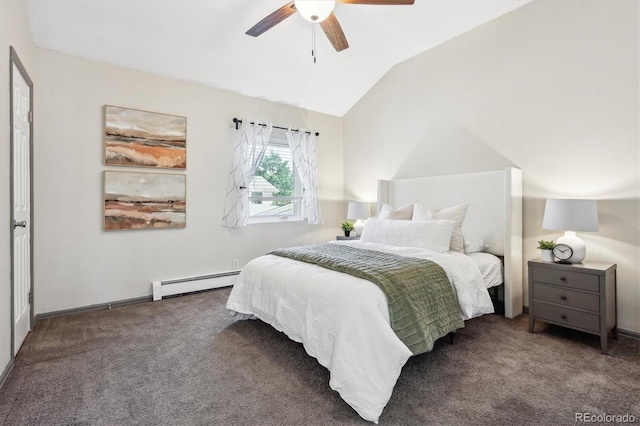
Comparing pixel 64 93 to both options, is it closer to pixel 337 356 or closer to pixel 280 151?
pixel 280 151

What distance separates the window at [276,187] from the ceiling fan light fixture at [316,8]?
229 centimetres

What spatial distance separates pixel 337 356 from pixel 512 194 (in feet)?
7.70

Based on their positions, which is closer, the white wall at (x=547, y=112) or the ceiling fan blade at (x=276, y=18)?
the ceiling fan blade at (x=276, y=18)

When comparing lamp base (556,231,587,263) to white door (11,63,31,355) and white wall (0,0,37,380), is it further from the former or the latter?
white door (11,63,31,355)

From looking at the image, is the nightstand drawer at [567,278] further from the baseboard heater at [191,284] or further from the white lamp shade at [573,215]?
the baseboard heater at [191,284]

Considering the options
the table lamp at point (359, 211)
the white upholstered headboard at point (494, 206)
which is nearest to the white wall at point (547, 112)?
the white upholstered headboard at point (494, 206)

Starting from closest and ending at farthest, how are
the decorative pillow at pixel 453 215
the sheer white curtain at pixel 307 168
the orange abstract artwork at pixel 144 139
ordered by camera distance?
the decorative pillow at pixel 453 215
the orange abstract artwork at pixel 144 139
the sheer white curtain at pixel 307 168

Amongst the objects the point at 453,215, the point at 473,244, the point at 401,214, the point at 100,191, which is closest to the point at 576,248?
the point at 473,244

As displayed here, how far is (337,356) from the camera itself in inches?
67.4

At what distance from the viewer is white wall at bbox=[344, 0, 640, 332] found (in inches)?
101

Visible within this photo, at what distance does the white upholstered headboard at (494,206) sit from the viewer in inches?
118

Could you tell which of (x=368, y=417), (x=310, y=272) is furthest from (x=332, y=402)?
(x=310, y=272)

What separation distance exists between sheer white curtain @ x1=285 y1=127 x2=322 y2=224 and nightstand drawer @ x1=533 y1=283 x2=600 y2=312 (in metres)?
2.97

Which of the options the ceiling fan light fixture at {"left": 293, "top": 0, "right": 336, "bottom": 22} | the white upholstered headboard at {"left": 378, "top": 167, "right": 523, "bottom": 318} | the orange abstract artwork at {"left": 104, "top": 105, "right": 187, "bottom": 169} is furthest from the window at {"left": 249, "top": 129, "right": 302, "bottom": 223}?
the ceiling fan light fixture at {"left": 293, "top": 0, "right": 336, "bottom": 22}
